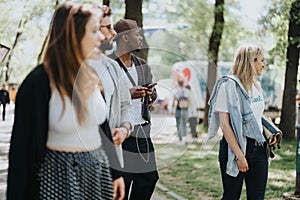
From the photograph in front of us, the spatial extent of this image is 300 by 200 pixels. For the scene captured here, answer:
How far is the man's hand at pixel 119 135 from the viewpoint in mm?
3229

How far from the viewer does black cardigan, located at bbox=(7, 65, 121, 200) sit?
262cm

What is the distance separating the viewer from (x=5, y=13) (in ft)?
60.2

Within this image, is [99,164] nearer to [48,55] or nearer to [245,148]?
[48,55]

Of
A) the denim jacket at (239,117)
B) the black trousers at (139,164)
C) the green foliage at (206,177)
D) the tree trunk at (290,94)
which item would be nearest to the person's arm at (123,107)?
the black trousers at (139,164)

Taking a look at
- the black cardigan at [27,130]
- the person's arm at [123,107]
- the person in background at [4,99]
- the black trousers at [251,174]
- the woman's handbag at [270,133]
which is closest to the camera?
the black cardigan at [27,130]

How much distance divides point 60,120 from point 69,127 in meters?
0.06

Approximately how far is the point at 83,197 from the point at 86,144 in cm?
27

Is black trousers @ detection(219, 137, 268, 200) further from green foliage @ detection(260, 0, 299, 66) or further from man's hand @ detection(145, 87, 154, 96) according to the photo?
green foliage @ detection(260, 0, 299, 66)

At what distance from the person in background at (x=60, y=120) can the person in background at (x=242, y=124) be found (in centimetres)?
195

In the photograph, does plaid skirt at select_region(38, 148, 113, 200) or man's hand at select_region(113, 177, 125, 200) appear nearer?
plaid skirt at select_region(38, 148, 113, 200)

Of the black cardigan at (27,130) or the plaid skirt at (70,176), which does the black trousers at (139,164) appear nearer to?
the plaid skirt at (70,176)

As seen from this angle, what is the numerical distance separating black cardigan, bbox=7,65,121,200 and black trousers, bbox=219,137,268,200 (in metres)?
2.36

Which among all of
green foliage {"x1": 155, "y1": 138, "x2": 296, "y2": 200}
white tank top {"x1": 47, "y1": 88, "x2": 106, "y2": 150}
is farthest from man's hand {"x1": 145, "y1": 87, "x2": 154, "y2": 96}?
white tank top {"x1": 47, "y1": 88, "x2": 106, "y2": 150}

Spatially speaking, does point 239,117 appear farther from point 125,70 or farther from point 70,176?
point 70,176
